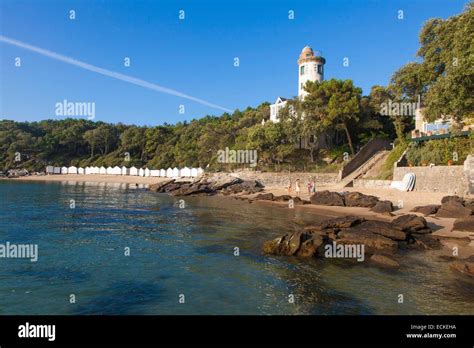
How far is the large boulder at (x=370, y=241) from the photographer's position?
53.0ft

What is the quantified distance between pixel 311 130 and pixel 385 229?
3465 cm

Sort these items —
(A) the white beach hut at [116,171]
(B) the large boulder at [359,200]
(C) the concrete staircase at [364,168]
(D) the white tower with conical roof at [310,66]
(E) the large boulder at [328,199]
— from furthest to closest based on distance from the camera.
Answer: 1. (A) the white beach hut at [116,171]
2. (D) the white tower with conical roof at [310,66]
3. (C) the concrete staircase at [364,168]
4. (E) the large boulder at [328,199]
5. (B) the large boulder at [359,200]

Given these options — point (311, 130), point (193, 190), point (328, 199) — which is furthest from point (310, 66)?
point (328, 199)

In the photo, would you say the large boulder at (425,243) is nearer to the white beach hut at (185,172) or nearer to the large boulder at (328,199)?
the large boulder at (328,199)

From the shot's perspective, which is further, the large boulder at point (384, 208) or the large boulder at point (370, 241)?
the large boulder at point (384, 208)

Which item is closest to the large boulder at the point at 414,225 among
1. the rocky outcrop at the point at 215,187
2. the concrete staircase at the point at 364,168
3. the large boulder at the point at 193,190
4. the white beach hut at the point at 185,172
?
the concrete staircase at the point at 364,168

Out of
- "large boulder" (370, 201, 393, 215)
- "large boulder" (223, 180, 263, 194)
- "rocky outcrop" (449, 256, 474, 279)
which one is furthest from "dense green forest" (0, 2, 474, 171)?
"rocky outcrop" (449, 256, 474, 279)

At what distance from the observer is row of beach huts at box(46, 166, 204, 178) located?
78.3 meters

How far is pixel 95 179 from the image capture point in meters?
94.2

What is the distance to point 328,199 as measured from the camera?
111 feet

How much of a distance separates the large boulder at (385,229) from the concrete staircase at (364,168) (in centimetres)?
2514

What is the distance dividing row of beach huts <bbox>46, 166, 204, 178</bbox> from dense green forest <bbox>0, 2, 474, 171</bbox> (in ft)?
9.26

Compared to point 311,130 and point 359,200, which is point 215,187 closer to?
point 311,130

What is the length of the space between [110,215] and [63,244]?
1103 cm
